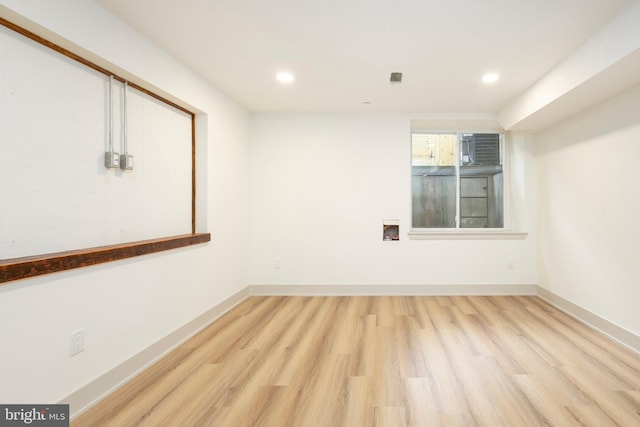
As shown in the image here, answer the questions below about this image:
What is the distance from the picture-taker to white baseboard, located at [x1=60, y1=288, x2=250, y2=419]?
5.73 feet

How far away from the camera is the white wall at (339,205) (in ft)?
13.7

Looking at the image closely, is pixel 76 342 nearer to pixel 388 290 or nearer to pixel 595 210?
pixel 388 290

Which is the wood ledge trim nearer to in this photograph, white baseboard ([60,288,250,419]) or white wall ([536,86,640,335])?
white baseboard ([60,288,250,419])

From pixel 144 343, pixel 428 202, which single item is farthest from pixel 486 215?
pixel 144 343

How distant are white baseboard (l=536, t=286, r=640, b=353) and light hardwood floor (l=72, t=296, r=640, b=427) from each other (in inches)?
3.7

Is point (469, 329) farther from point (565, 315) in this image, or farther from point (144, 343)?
point (144, 343)

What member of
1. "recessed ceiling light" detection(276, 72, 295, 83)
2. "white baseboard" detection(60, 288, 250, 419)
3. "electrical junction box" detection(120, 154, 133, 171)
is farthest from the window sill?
"electrical junction box" detection(120, 154, 133, 171)

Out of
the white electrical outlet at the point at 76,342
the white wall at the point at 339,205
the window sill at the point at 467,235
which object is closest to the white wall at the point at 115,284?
the white electrical outlet at the point at 76,342

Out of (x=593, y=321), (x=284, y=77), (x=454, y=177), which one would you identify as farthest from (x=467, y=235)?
(x=284, y=77)

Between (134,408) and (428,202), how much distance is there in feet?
13.5

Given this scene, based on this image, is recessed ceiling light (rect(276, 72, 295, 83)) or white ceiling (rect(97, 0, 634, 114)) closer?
white ceiling (rect(97, 0, 634, 114))

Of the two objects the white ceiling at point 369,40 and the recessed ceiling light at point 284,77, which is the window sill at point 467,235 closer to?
the white ceiling at point 369,40

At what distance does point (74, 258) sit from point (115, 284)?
0.39 meters

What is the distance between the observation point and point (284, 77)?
3041mm
